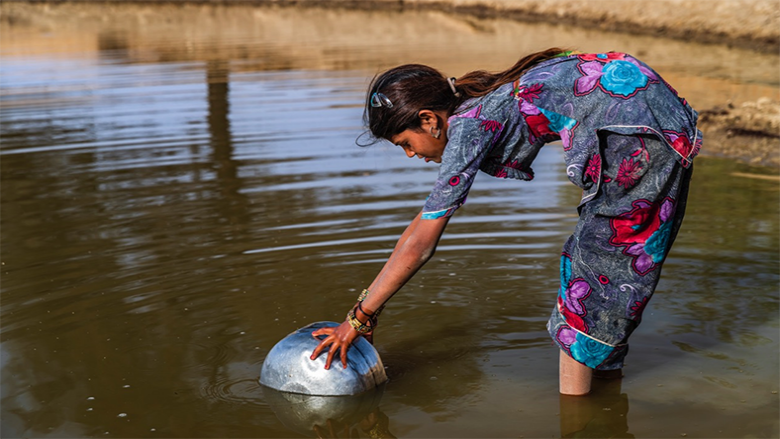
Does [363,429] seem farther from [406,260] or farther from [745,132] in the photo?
[745,132]

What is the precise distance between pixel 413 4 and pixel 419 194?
20.5 m

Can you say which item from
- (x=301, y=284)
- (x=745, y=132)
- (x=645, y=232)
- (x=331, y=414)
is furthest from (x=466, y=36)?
(x=645, y=232)

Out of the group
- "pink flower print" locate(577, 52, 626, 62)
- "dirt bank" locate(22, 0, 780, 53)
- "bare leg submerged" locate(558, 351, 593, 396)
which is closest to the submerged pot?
"bare leg submerged" locate(558, 351, 593, 396)

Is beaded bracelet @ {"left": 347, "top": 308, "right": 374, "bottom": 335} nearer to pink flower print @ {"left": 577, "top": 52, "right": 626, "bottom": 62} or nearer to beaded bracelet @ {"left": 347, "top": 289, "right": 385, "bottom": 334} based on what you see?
beaded bracelet @ {"left": 347, "top": 289, "right": 385, "bottom": 334}

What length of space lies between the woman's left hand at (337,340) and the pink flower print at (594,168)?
115cm

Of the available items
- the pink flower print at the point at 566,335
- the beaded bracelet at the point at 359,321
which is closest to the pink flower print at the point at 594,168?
the pink flower print at the point at 566,335

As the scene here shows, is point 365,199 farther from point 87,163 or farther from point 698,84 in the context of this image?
point 698,84

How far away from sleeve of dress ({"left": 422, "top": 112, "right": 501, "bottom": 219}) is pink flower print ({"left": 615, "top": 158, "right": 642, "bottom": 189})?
50 centimetres

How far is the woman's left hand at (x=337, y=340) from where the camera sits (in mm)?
3756

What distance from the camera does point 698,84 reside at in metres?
12.4

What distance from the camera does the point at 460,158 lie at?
10.8 feet

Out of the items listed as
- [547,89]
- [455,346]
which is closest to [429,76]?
[547,89]

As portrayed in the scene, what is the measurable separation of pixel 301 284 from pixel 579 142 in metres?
2.64

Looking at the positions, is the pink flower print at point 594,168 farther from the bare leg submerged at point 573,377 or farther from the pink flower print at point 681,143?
the bare leg submerged at point 573,377
